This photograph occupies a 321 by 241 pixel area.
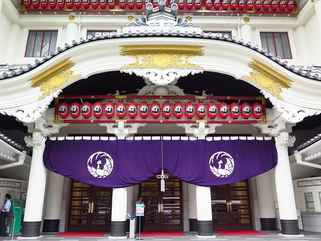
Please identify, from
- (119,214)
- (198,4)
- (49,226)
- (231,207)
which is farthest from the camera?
(198,4)

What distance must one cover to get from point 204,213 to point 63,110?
5882mm

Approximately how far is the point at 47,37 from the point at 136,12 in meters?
4.44

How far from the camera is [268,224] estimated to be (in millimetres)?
11070

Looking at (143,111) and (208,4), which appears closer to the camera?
(143,111)

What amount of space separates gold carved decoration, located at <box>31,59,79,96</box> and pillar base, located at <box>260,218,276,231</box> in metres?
8.89

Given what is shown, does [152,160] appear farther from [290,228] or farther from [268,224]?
[268,224]

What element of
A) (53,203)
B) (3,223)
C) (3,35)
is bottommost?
(3,223)

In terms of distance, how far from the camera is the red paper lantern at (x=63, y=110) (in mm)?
9820

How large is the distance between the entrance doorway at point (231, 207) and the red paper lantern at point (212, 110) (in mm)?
3851

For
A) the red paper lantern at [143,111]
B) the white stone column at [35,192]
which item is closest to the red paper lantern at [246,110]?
the red paper lantern at [143,111]

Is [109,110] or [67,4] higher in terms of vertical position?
[67,4]

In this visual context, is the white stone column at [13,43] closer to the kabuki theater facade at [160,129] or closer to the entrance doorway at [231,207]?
the kabuki theater facade at [160,129]

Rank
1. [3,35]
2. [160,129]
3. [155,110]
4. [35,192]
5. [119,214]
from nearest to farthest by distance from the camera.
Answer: [119,214] < [35,192] < [155,110] < [160,129] < [3,35]

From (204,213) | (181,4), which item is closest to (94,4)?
(181,4)
